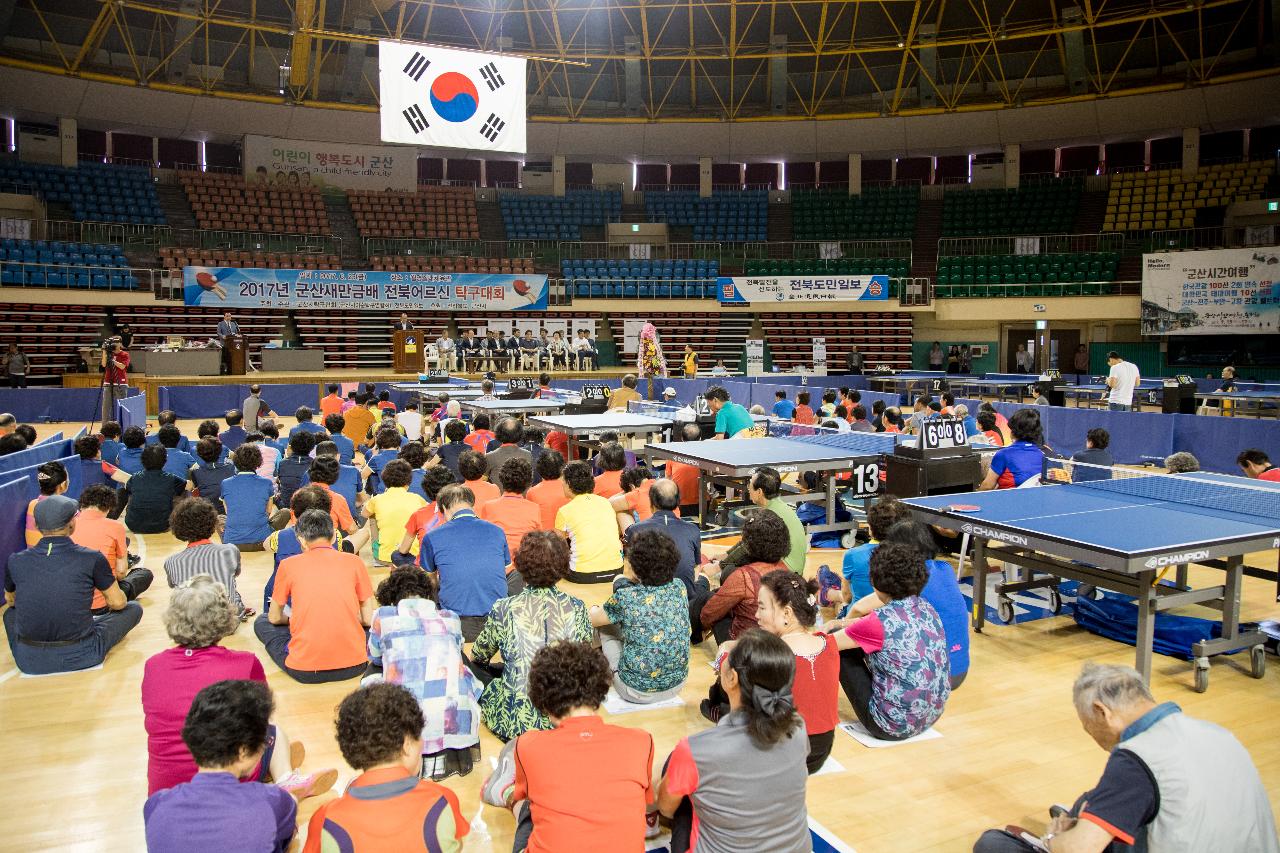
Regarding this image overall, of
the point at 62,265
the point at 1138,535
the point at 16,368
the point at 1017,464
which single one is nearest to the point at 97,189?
the point at 62,265

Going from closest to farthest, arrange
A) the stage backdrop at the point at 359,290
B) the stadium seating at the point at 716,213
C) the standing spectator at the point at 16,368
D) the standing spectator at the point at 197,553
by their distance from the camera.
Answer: the standing spectator at the point at 197,553 < the standing spectator at the point at 16,368 < the stage backdrop at the point at 359,290 < the stadium seating at the point at 716,213

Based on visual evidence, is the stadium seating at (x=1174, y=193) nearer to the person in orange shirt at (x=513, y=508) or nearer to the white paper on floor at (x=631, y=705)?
the person in orange shirt at (x=513, y=508)

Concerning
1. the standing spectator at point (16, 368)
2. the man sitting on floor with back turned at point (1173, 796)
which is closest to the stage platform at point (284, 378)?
the standing spectator at point (16, 368)

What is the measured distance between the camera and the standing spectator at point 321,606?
18.6ft

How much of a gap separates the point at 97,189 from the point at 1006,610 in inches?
1239

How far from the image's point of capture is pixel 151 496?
10383mm

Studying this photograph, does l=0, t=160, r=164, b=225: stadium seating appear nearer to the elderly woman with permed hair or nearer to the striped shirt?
the striped shirt

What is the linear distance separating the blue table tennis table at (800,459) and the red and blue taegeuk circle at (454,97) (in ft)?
38.4

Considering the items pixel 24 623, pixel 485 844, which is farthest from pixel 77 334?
pixel 485 844

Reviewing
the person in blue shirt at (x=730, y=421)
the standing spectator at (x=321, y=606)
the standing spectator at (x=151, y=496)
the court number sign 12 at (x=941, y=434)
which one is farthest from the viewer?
the person in blue shirt at (x=730, y=421)

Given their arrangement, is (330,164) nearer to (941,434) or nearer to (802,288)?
(802,288)

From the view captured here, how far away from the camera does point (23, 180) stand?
28719 mm

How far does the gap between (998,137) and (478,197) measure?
19454 mm

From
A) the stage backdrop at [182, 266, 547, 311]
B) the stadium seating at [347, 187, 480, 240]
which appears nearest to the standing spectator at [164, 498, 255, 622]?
the stage backdrop at [182, 266, 547, 311]
